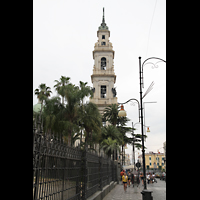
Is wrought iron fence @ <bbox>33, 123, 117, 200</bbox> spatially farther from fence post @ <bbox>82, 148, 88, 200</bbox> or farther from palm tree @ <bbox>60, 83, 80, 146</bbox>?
palm tree @ <bbox>60, 83, 80, 146</bbox>

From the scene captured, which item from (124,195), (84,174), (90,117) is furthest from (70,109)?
→ (84,174)

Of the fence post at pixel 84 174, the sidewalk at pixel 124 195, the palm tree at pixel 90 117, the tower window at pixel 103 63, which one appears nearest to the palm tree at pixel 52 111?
the palm tree at pixel 90 117

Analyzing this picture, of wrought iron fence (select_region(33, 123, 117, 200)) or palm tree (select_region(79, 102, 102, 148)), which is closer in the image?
wrought iron fence (select_region(33, 123, 117, 200))

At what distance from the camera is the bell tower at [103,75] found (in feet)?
191

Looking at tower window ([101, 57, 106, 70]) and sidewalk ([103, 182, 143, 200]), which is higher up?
tower window ([101, 57, 106, 70])

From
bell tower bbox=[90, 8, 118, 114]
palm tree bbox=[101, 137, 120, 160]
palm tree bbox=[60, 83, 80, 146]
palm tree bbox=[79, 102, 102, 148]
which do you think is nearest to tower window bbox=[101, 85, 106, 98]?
bell tower bbox=[90, 8, 118, 114]

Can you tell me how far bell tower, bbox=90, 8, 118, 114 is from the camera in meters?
58.1

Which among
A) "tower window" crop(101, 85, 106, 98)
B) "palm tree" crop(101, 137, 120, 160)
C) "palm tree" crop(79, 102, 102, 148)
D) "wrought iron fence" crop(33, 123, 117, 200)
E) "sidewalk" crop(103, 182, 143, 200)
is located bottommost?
"sidewalk" crop(103, 182, 143, 200)

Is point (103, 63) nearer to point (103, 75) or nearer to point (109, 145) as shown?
point (103, 75)

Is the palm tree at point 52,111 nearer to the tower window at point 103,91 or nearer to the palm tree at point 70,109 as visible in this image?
the palm tree at point 70,109

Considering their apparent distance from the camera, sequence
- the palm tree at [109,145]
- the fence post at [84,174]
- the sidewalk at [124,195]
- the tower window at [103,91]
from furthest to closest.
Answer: the tower window at [103,91] < the palm tree at [109,145] < the sidewalk at [124,195] < the fence post at [84,174]
